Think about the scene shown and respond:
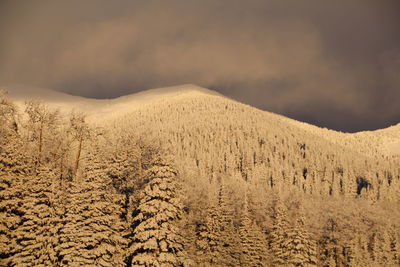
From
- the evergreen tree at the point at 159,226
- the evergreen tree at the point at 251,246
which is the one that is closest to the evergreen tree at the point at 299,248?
the evergreen tree at the point at 251,246

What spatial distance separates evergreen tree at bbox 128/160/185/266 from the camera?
29.3 metres

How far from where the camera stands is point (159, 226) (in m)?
30.1

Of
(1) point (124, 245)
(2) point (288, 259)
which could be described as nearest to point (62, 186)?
A: (1) point (124, 245)

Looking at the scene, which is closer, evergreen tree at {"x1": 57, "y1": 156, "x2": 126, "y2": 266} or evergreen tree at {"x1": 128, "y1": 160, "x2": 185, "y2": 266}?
evergreen tree at {"x1": 128, "y1": 160, "x2": 185, "y2": 266}

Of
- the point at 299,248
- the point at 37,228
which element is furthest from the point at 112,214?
the point at 299,248

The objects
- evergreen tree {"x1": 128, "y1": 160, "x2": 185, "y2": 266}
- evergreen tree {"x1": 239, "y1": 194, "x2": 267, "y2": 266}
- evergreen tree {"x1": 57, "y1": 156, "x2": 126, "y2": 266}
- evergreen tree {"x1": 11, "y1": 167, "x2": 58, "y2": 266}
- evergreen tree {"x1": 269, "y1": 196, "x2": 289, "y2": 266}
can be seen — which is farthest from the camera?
evergreen tree {"x1": 239, "y1": 194, "x2": 267, "y2": 266}

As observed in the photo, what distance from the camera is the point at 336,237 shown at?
8400 cm

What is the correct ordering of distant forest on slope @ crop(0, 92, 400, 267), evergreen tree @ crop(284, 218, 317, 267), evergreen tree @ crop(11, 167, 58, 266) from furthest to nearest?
1. evergreen tree @ crop(284, 218, 317, 267)
2. evergreen tree @ crop(11, 167, 58, 266)
3. distant forest on slope @ crop(0, 92, 400, 267)

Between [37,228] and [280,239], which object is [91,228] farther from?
[280,239]

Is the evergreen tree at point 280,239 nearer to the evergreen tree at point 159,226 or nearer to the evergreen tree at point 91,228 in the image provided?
the evergreen tree at point 91,228

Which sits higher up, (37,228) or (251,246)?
(37,228)

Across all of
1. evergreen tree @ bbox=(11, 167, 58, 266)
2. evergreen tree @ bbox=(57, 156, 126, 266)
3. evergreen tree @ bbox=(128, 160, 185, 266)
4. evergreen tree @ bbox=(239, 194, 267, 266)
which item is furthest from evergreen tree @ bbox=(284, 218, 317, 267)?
evergreen tree @ bbox=(11, 167, 58, 266)

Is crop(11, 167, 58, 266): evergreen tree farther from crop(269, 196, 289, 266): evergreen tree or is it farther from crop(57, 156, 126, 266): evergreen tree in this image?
crop(269, 196, 289, 266): evergreen tree

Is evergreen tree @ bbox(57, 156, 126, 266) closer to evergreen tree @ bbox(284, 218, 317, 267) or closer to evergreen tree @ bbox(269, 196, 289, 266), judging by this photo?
evergreen tree @ bbox(284, 218, 317, 267)
